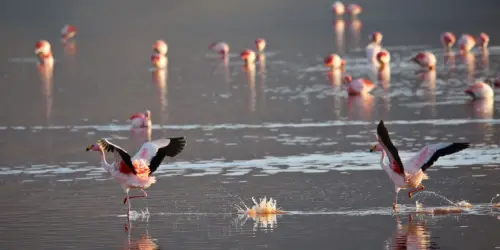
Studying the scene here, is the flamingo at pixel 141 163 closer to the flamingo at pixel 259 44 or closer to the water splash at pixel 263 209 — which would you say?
the water splash at pixel 263 209

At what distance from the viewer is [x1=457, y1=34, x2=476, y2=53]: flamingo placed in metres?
35.7

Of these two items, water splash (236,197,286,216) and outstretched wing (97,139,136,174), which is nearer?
outstretched wing (97,139,136,174)

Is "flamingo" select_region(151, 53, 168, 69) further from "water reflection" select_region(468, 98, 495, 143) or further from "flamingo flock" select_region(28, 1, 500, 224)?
"water reflection" select_region(468, 98, 495, 143)

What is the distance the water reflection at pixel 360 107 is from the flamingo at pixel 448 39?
36.0 ft

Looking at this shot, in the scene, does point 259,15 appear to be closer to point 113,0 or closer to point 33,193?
point 113,0

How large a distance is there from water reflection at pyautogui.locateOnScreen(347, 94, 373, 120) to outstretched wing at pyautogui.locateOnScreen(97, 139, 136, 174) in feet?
29.7

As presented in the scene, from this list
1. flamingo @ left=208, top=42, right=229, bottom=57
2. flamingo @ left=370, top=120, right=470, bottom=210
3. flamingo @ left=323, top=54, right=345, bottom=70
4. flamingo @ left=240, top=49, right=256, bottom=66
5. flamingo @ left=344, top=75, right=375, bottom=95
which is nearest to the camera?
flamingo @ left=370, top=120, right=470, bottom=210

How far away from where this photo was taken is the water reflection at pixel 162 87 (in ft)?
80.5

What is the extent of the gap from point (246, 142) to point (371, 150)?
5596 mm

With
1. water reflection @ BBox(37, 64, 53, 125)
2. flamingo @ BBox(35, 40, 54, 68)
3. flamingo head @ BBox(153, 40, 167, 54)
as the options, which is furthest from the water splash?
flamingo @ BBox(35, 40, 54, 68)

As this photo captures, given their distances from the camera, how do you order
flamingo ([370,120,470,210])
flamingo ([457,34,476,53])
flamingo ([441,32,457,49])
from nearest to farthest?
flamingo ([370,120,470,210]) → flamingo ([457,34,476,53]) → flamingo ([441,32,457,49])

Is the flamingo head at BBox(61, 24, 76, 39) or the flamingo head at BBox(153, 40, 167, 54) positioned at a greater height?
the flamingo head at BBox(61, 24, 76, 39)

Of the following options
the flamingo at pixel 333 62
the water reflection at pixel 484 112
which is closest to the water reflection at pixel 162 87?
the flamingo at pixel 333 62

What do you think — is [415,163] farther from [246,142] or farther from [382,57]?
[382,57]
